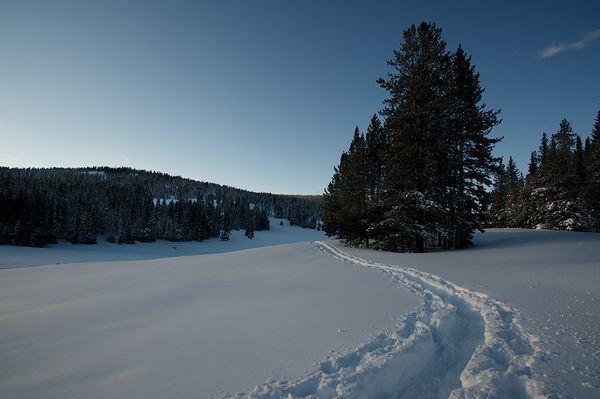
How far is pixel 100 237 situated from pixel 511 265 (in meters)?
81.6

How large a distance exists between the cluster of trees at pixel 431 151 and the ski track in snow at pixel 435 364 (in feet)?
37.2

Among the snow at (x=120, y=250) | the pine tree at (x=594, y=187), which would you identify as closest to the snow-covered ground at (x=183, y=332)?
the pine tree at (x=594, y=187)

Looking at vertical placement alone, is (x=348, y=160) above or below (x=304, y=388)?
above

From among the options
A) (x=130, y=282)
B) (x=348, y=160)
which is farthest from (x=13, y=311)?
(x=348, y=160)

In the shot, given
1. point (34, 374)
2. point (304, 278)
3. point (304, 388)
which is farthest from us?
point (304, 278)

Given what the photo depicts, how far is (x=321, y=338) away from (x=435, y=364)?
1.77m

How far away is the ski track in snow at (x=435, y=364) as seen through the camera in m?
3.25

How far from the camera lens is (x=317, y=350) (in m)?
4.29

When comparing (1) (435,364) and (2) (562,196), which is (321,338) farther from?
(2) (562,196)

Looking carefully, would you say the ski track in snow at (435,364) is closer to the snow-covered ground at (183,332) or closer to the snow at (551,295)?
the snow at (551,295)

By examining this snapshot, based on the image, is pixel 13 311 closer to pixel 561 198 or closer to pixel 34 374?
pixel 34 374

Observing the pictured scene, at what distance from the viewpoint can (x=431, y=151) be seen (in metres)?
16.8

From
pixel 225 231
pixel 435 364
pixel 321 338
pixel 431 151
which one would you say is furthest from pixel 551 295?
pixel 225 231

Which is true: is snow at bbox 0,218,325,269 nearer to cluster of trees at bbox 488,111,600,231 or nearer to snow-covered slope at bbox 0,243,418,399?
snow-covered slope at bbox 0,243,418,399
